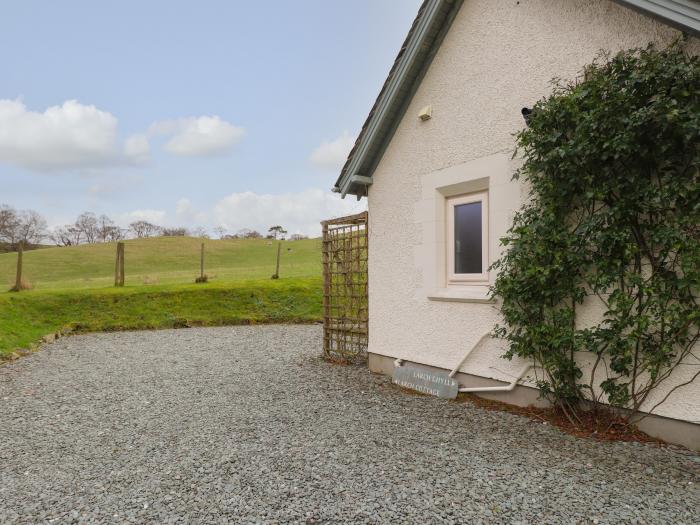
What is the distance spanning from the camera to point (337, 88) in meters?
11.4

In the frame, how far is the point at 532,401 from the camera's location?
534cm

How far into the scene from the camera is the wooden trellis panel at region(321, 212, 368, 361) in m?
8.24

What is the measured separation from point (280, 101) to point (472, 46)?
8.24 metres

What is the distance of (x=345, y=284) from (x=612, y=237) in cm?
509

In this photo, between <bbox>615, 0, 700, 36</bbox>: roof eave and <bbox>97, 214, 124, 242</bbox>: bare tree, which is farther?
<bbox>97, 214, 124, 242</bbox>: bare tree

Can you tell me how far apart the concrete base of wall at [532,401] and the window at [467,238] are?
4.69ft

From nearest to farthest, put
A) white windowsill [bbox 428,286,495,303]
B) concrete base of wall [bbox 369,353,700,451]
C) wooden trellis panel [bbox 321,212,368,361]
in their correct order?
concrete base of wall [bbox 369,353,700,451] < white windowsill [bbox 428,286,495,303] < wooden trellis panel [bbox 321,212,368,361]

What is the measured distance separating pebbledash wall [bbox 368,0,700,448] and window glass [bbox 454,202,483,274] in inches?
9.4

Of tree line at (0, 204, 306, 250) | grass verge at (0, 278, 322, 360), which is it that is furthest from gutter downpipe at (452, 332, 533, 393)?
tree line at (0, 204, 306, 250)

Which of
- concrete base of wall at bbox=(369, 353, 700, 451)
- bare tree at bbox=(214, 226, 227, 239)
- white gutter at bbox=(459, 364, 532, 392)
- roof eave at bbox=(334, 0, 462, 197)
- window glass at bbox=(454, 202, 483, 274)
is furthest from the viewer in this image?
bare tree at bbox=(214, 226, 227, 239)

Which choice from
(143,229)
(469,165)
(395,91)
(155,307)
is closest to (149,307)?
(155,307)

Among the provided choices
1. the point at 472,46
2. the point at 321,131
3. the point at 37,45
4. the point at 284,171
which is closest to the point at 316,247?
the point at 284,171

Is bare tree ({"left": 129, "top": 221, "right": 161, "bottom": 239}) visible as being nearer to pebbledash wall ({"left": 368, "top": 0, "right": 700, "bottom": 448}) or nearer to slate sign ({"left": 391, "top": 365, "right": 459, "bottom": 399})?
pebbledash wall ({"left": 368, "top": 0, "right": 700, "bottom": 448})

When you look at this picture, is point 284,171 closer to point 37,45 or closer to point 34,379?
point 37,45
